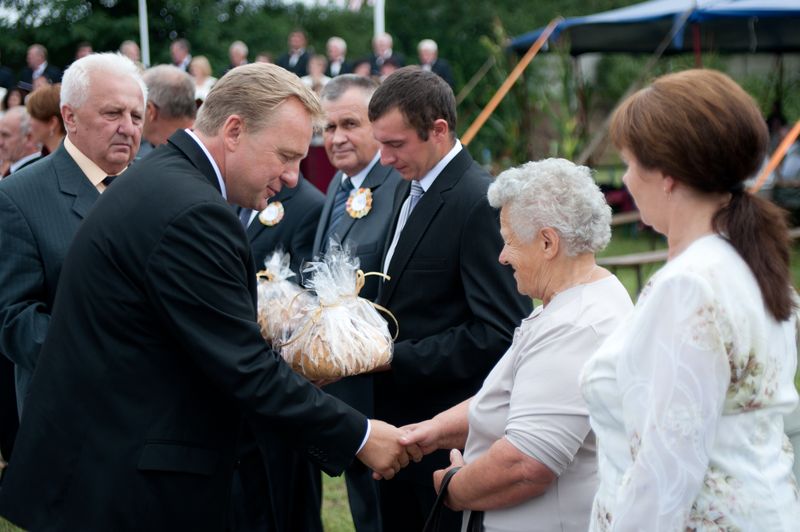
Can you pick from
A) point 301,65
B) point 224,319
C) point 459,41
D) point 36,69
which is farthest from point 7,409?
point 459,41

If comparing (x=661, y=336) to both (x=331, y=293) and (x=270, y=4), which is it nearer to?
(x=331, y=293)

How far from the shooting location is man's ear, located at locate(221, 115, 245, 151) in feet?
10.3

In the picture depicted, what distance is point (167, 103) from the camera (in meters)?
5.93

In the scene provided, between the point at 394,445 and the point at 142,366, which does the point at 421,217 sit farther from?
the point at 142,366

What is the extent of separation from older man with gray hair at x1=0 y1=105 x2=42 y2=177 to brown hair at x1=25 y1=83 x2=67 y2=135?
159cm

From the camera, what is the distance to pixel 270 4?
39094mm

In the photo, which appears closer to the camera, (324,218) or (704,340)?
(704,340)

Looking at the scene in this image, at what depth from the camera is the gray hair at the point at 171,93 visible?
5906 millimetres

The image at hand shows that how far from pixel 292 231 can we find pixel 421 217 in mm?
1501

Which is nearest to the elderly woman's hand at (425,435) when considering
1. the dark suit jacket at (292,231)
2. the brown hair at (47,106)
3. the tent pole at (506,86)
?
the dark suit jacket at (292,231)

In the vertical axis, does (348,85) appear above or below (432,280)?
above

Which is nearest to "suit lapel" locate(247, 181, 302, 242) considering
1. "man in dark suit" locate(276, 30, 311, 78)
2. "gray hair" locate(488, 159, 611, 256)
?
"gray hair" locate(488, 159, 611, 256)

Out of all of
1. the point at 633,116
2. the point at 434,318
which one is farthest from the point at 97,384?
the point at 633,116

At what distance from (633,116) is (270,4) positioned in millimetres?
38712
